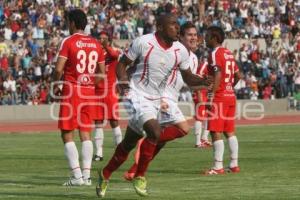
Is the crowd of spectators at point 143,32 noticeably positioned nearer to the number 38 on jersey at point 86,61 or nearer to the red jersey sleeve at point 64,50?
the number 38 on jersey at point 86,61

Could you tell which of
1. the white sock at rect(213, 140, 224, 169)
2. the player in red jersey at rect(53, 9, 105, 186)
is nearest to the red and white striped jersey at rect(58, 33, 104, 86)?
the player in red jersey at rect(53, 9, 105, 186)

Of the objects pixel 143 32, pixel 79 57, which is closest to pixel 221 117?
pixel 79 57

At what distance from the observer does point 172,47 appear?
12.9 m

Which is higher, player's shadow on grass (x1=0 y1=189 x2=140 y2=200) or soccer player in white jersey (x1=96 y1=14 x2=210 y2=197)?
soccer player in white jersey (x1=96 y1=14 x2=210 y2=197)

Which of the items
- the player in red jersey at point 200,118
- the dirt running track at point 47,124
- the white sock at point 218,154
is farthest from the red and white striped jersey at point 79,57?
the dirt running track at point 47,124

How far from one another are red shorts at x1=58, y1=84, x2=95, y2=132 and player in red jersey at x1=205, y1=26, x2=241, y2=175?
9.13 feet

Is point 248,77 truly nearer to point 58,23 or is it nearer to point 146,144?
point 58,23

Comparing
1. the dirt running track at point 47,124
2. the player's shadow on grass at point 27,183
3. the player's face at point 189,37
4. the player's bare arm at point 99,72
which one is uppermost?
the player's face at point 189,37

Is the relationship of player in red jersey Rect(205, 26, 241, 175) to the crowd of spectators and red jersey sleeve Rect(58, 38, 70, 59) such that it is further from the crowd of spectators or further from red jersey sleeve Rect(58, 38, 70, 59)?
the crowd of spectators

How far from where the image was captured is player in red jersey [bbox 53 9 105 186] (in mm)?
14195

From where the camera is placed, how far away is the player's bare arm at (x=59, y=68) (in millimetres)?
14000

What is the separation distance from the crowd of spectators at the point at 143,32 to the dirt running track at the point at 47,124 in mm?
2397

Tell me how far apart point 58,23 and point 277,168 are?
2827 cm

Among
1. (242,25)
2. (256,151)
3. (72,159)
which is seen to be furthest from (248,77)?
(72,159)
